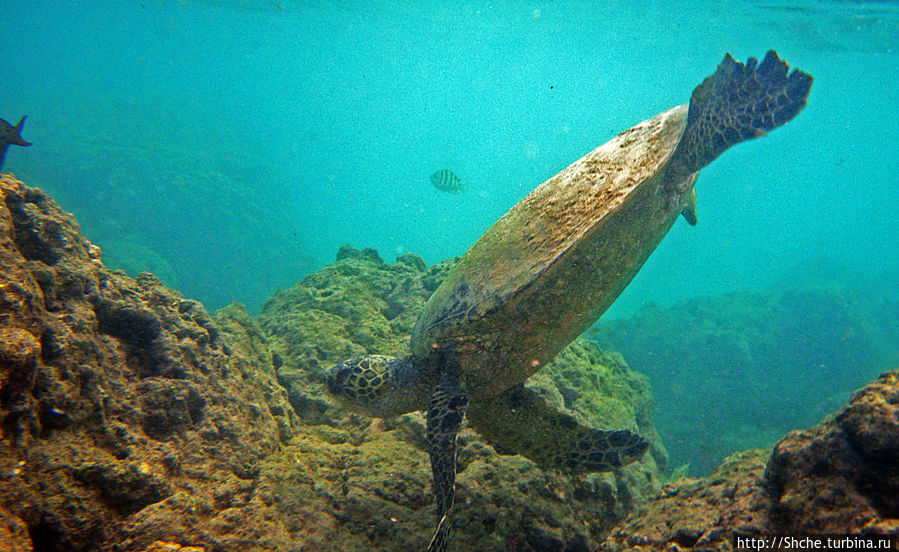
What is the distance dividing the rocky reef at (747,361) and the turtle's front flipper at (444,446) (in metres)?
11.6

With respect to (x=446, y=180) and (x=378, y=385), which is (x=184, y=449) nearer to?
(x=378, y=385)

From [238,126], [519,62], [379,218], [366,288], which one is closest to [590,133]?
[519,62]

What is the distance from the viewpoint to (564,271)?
2939 millimetres

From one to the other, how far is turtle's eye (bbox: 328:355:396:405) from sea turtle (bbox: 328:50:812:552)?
0.08 m

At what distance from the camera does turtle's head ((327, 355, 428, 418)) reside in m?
3.81

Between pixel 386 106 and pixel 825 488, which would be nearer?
pixel 825 488

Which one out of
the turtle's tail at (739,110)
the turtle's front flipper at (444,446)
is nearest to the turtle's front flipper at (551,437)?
the turtle's front flipper at (444,446)

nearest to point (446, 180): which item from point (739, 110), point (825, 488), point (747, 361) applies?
point (739, 110)

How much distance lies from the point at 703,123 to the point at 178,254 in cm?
2904

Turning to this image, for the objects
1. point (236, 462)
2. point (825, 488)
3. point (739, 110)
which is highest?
point (739, 110)

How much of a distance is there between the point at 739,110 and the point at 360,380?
4417mm

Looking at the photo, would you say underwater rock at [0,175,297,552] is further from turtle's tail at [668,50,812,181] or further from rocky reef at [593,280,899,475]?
rocky reef at [593,280,899,475]

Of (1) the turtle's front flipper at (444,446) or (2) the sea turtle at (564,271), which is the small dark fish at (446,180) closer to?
(2) the sea turtle at (564,271)

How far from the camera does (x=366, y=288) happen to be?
7.39 metres
